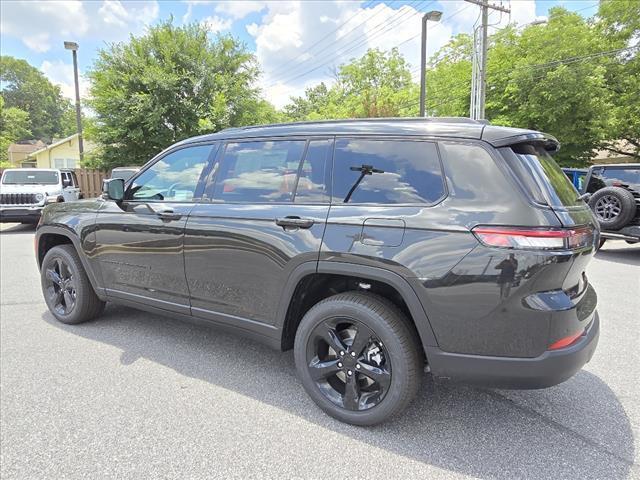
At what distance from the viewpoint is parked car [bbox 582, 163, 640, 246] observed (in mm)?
7805

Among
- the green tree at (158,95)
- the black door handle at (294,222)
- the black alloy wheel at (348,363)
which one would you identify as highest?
the green tree at (158,95)

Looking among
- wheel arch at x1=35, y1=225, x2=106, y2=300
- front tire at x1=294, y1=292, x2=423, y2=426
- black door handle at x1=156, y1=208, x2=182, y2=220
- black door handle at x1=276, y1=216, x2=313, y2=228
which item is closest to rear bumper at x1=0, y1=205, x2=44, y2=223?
wheel arch at x1=35, y1=225, x2=106, y2=300

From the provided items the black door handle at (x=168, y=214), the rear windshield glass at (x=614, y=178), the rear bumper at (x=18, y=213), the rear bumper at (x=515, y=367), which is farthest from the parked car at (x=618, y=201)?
the rear bumper at (x=18, y=213)

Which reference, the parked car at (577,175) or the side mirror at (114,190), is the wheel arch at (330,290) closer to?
the side mirror at (114,190)

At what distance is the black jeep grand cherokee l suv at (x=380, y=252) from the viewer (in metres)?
2.15

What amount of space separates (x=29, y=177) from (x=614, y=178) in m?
15.6

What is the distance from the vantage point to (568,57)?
16859mm

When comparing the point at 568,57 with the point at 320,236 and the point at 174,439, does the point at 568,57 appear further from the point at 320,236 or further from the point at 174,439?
the point at 174,439

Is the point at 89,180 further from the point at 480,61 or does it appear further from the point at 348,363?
the point at 348,363

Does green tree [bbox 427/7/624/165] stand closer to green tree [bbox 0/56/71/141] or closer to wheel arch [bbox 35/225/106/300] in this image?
wheel arch [bbox 35/225/106/300]

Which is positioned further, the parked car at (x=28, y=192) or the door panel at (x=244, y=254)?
the parked car at (x=28, y=192)

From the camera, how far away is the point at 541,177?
2322 millimetres

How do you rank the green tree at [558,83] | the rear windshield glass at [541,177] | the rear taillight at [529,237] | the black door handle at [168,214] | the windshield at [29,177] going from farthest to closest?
1. the green tree at [558,83]
2. the windshield at [29,177]
3. the black door handle at [168,214]
4. the rear windshield glass at [541,177]
5. the rear taillight at [529,237]

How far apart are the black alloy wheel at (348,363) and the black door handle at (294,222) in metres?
0.61
